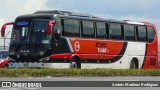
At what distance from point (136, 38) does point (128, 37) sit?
3.49ft

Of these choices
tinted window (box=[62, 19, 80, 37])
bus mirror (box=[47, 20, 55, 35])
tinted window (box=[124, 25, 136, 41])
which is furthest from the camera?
tinted window (box=[124, 25, 136, 41])

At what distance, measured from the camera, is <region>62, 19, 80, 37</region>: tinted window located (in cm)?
3459

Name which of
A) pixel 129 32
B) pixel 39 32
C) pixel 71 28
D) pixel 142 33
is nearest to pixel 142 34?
pixel 142 33

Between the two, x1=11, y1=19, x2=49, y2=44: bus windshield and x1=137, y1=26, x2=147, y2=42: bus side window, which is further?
x1=137, y1=26, x2=147, y2=42: bus side window

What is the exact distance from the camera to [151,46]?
42.9 meters

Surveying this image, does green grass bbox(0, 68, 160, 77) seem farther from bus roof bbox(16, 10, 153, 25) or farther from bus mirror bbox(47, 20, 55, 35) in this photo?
bus roof bbox(16, 10, 153, 25)

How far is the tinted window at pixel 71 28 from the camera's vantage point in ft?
113

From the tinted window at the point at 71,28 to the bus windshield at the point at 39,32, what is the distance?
136 cm

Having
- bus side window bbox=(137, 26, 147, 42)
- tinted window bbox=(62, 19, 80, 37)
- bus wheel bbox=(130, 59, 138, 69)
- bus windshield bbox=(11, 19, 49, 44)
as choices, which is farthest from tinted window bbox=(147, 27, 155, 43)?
bus windshield bbox=(11, 19, 49, 44)

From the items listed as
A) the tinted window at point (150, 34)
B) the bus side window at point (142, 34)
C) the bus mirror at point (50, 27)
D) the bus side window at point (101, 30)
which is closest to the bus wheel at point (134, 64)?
the bus side window at point (142, 34)

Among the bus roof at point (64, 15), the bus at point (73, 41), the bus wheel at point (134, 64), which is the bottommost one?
the bus wheel at point (134, 64)

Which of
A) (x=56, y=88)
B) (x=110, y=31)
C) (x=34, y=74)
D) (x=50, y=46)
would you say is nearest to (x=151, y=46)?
(x=110, y=31)

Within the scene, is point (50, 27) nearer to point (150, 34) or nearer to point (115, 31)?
point (115, 31)

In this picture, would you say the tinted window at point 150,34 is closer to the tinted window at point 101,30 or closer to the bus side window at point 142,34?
the bus side window at point 142,34
